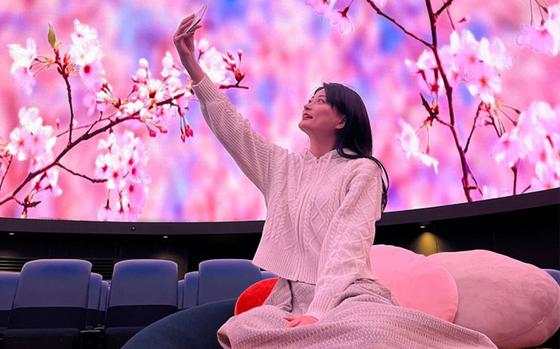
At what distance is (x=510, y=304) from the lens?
1.23 m

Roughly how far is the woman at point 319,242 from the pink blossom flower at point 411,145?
3959mm

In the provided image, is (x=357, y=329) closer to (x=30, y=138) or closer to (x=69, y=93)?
(x=69, y=93)

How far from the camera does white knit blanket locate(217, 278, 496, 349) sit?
795 mm

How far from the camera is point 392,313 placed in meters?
0.84

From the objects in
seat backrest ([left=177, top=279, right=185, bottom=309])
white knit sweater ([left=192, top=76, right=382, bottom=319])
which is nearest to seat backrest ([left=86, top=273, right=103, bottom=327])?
seat backrest ([left=177, top=279, right=185, bottom=309])

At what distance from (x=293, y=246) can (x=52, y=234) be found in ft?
15.8

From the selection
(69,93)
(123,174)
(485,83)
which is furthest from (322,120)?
(69,93)

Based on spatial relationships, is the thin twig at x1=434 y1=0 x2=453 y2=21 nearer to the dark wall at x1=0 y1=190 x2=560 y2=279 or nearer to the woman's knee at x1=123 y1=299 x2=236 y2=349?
the dark wall at x1=0 y1=190 x2=560 y2=279

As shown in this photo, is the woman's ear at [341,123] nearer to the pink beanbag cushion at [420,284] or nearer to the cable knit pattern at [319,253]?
the cable knit pattern at [319,253]

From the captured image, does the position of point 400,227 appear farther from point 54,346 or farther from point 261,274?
point 54,346

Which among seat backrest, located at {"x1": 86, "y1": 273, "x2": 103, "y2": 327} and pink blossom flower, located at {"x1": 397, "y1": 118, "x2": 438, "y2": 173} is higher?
pink blossom flower, located at {"x1": 397, "y1": 118, "x2": 438, "y2": 173}

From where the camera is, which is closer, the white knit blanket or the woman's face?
the white knit blanket

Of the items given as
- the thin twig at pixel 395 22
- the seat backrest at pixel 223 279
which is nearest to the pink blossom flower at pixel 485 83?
the thin twig at pixel 395 22

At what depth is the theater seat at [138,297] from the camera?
9.11 ft
